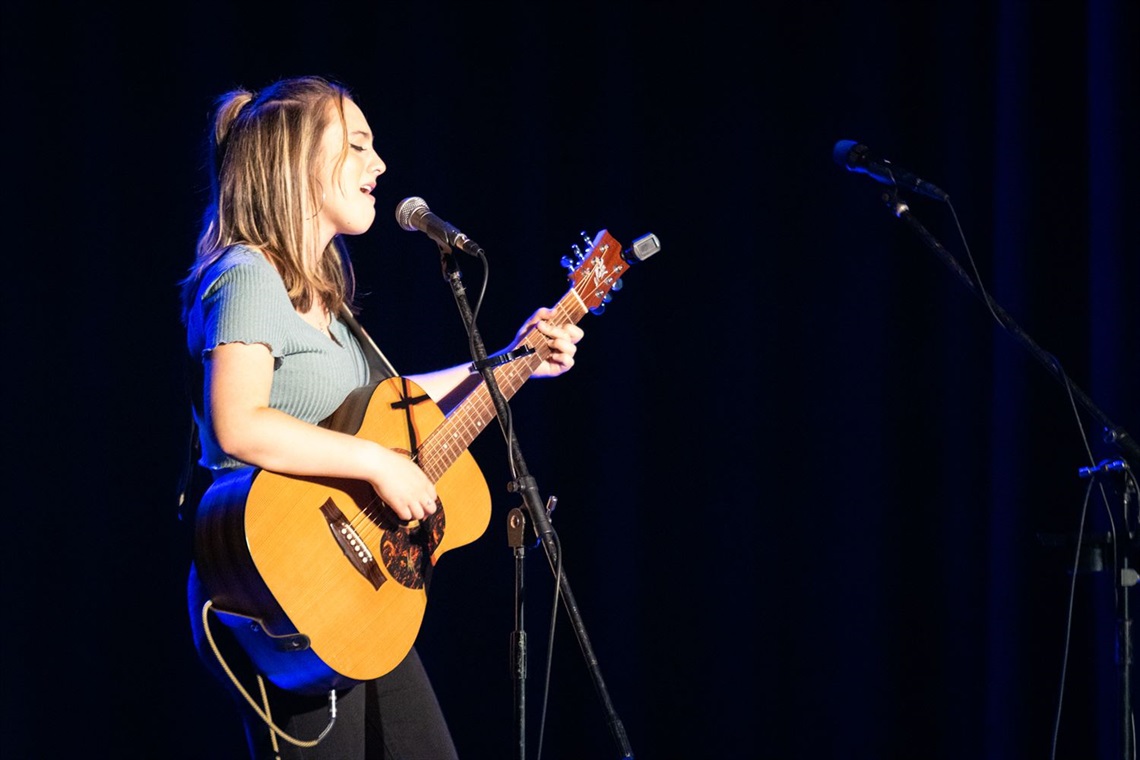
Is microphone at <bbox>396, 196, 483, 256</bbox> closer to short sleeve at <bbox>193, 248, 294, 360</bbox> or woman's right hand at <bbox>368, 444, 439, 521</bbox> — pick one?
short sleeve at <bbox>193, 248, 294, 360</bbox>

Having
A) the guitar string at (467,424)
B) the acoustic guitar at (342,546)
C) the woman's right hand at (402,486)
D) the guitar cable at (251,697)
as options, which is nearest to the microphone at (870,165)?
the acoustic guitar at (342,546)

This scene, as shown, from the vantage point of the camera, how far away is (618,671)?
3777 millimetres

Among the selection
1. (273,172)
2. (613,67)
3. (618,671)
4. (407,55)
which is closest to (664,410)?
(618,671)

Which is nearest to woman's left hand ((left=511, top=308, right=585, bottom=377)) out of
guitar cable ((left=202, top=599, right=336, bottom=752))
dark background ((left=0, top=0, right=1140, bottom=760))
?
guitar cable ((left=202, top=599, right=336, bottom=752))

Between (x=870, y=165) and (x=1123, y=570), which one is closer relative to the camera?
(x=1123, y=570)

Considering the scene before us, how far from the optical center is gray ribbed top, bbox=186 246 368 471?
2.03 m

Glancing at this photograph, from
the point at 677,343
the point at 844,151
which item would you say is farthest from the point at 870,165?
the point at 677,343

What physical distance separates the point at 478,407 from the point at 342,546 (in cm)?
49

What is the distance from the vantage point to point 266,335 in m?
2.03

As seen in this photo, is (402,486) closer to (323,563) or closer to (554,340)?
(323,563)

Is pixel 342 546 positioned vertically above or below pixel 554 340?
below

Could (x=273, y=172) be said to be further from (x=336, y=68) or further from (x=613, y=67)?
(x=613, y=67)

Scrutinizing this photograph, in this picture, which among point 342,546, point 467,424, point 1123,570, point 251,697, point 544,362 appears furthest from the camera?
point 544,362

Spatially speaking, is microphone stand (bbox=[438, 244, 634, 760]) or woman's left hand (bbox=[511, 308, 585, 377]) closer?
microphone stand (bbox=[438, 244, 634, 760])
